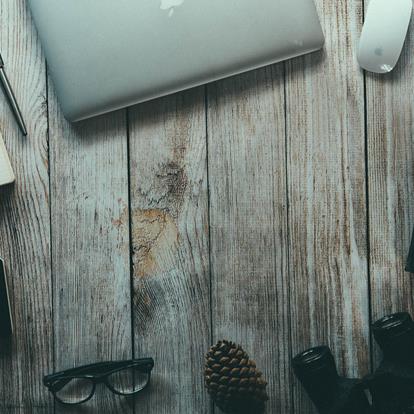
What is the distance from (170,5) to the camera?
32.5 inches

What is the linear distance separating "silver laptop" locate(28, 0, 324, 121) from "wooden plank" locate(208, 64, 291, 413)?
2.8 inches

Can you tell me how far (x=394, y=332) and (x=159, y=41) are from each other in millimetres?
517

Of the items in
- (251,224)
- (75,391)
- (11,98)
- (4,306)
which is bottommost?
(75,391)

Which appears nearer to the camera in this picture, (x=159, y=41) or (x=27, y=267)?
(x=159, y=41)

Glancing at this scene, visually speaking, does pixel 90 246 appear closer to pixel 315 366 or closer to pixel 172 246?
pixel 172 246

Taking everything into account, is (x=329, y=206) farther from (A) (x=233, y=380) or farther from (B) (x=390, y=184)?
(A) (x=233, y=380)

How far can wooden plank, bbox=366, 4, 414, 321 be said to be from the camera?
0.89 m

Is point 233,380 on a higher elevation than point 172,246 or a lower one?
lower

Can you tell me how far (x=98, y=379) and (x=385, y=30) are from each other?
0.65m

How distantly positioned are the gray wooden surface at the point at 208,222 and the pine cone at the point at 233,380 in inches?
2.4

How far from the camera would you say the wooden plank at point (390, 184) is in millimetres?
886

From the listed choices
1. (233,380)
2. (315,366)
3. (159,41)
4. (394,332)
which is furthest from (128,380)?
(159,41)

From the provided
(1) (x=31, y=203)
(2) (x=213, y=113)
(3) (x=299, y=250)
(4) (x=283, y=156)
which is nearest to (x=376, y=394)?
(3) (x=299, y=250)

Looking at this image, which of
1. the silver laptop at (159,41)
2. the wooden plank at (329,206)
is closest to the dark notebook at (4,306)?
the silver laptop at (159,41)
